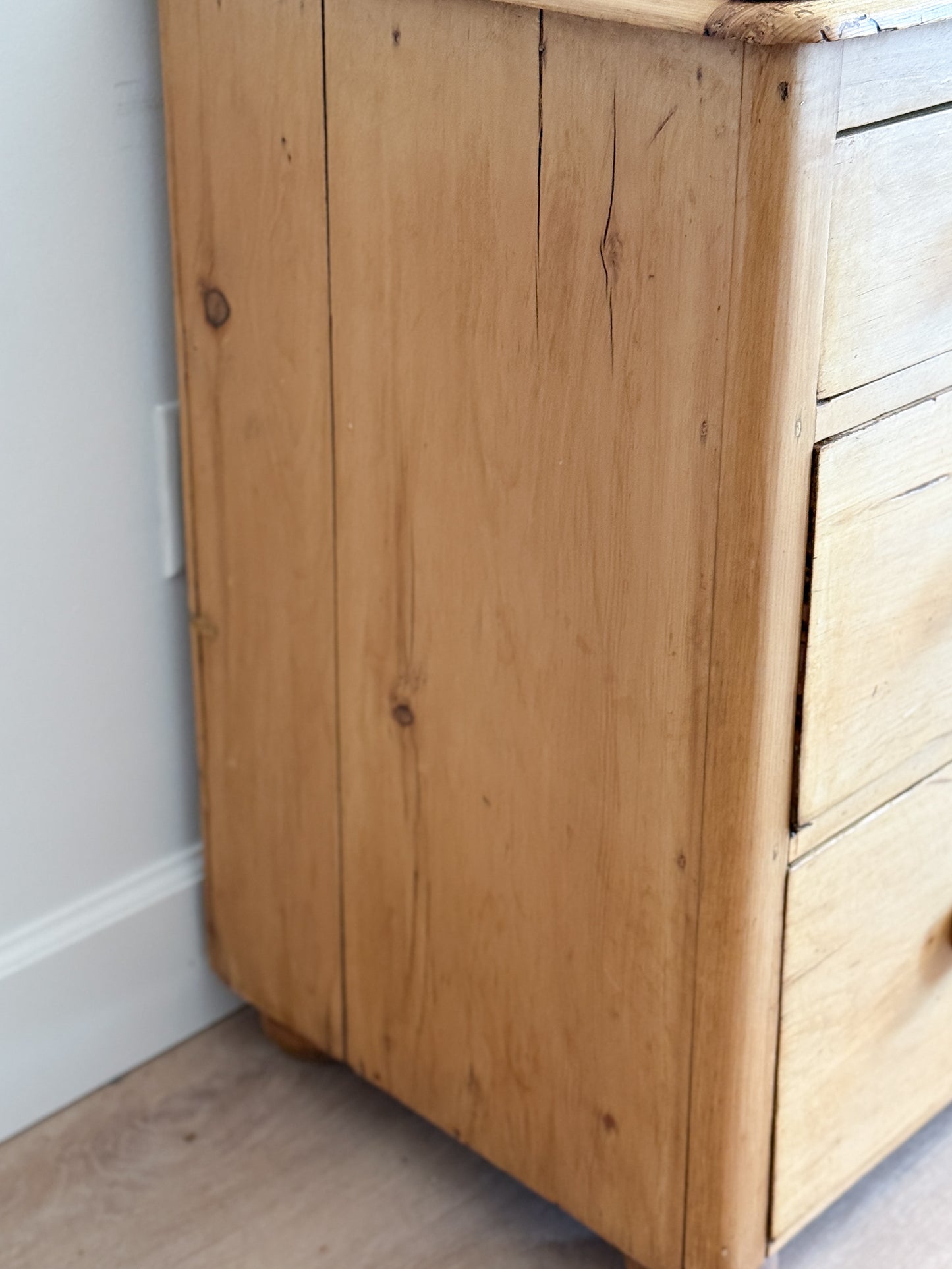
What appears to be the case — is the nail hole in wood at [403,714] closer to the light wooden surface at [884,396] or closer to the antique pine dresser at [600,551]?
the antique pine dresser at [600,551]

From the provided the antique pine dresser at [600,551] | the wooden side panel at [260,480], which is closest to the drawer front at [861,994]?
the antique pine dresser at [600,551]

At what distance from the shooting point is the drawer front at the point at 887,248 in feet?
2.64

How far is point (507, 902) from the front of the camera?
1054mm

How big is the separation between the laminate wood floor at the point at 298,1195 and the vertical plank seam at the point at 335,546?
88 mm

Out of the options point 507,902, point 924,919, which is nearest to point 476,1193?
Answer: point 507,902

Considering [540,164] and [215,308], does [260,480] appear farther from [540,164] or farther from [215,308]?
[540,164]

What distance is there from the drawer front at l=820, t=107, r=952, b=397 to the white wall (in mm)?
544

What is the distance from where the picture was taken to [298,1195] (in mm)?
1195

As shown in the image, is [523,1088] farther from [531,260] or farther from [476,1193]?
[531,260]

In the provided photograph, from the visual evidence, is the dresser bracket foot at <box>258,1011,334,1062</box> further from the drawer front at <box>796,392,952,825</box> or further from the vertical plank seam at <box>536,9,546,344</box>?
the vertical plank seam at <box>536,9,546,344</box>

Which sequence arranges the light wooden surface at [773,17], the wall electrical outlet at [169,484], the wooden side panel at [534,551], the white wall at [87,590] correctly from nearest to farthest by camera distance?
the light wooden surface at [773,17] → the wooden side panel at [534,551] → the white wall at [87,590] → the wall electrical outlet at [169,484]

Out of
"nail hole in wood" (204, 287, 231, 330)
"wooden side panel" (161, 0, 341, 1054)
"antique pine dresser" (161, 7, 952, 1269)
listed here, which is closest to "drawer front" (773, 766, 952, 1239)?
"antique pine dresser" (161, 7, 952, 1269)

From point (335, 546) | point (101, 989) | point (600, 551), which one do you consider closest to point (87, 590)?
point (335, 546)

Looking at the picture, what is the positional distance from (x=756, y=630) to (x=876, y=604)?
101 millimetres
